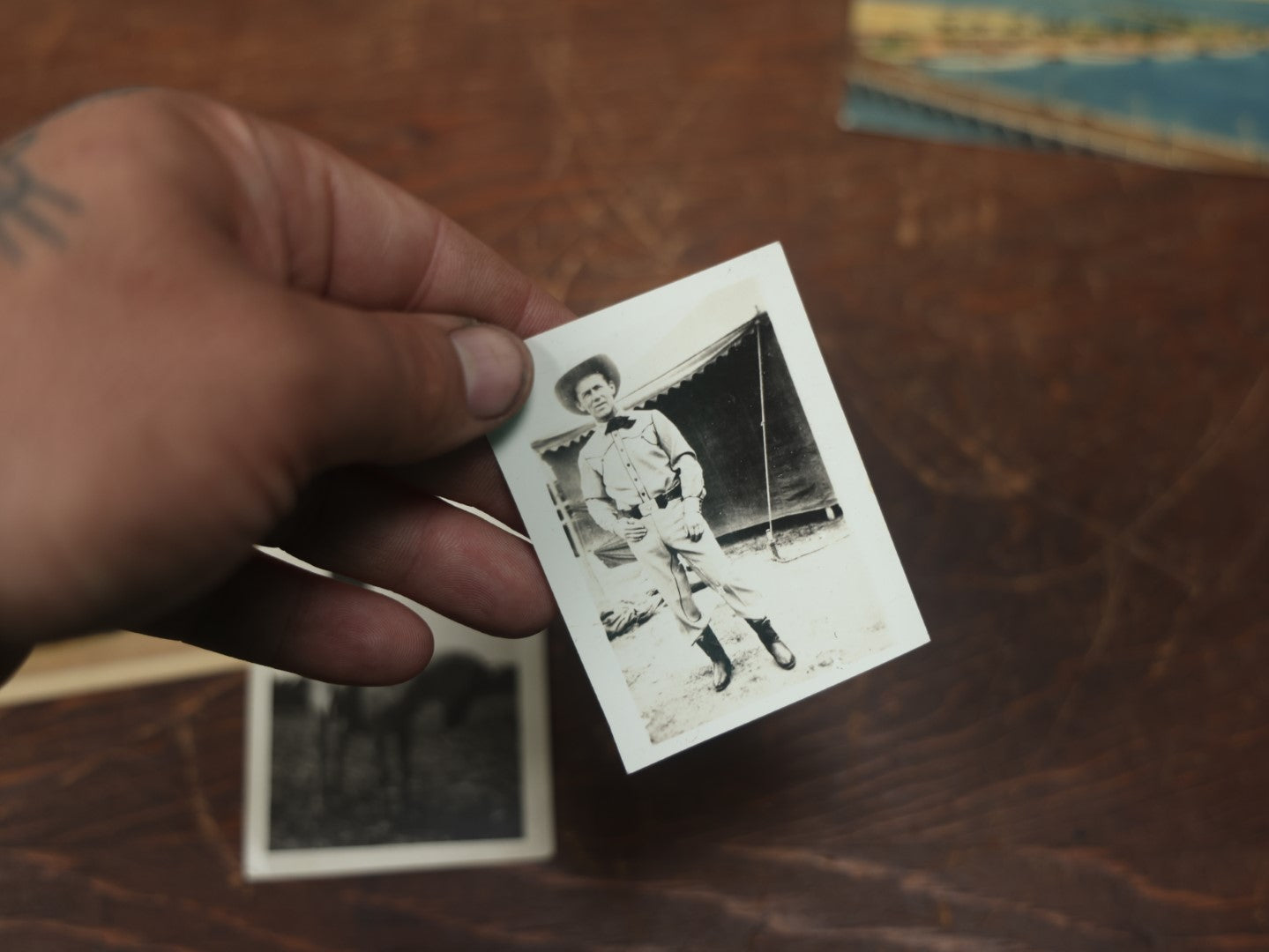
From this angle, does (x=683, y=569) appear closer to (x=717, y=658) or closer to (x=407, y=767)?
(x=717, y=658)

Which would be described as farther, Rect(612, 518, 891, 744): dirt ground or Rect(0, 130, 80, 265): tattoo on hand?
Rect(612, 518, 891, 744): dirt ground

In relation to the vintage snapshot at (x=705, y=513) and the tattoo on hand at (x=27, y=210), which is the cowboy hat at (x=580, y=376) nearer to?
the vintage snapshot at (x=705, y=513)

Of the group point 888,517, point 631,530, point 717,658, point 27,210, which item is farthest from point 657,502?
point 27,210

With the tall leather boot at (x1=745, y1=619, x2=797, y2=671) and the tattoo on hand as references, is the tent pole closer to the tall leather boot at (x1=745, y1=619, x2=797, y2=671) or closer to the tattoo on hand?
the tall leather boot at (x1=745, y1=619, x2=797, y2=671)

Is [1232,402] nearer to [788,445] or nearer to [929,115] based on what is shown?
[929,115]

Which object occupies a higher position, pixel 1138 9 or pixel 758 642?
pixel 1138 9

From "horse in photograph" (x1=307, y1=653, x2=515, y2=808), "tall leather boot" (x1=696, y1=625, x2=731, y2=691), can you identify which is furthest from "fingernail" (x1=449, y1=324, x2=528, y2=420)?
"horse in photograph" (x1=307, y1=653, x2=515, y2=808)
